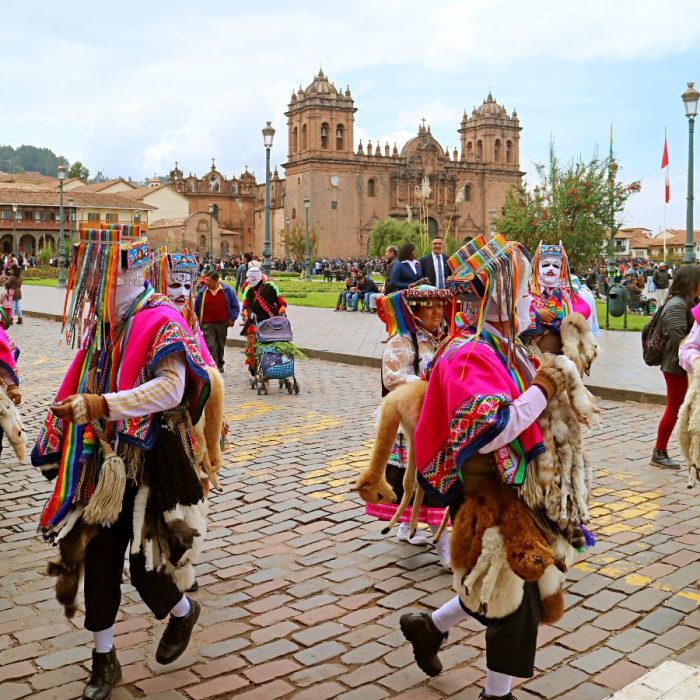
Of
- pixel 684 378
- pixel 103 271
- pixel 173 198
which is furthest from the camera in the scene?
pixel 173 198

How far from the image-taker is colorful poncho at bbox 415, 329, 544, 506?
303 centimetres

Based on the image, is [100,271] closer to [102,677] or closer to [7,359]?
[102,677]

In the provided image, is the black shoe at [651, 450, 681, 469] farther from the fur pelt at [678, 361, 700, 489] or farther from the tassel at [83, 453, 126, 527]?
the tassel at [83, 453, 126, 527]

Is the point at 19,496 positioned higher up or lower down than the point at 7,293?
lower down

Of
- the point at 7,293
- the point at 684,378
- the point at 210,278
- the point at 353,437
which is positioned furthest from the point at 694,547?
the point at 7,293

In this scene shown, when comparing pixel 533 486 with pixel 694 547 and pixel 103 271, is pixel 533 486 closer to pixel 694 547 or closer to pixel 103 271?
pixel 103 271

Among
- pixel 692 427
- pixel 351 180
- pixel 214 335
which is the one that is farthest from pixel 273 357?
pixel 351 180

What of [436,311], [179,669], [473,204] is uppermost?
[473,204]

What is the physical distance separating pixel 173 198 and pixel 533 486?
88.2 meters

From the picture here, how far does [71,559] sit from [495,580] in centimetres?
169

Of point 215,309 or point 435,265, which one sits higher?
point 435,265

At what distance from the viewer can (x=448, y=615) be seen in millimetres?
3551

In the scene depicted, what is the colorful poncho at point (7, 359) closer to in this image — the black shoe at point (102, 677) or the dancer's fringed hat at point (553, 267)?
the black shoe at point (102, 677)

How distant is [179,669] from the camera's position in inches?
148
